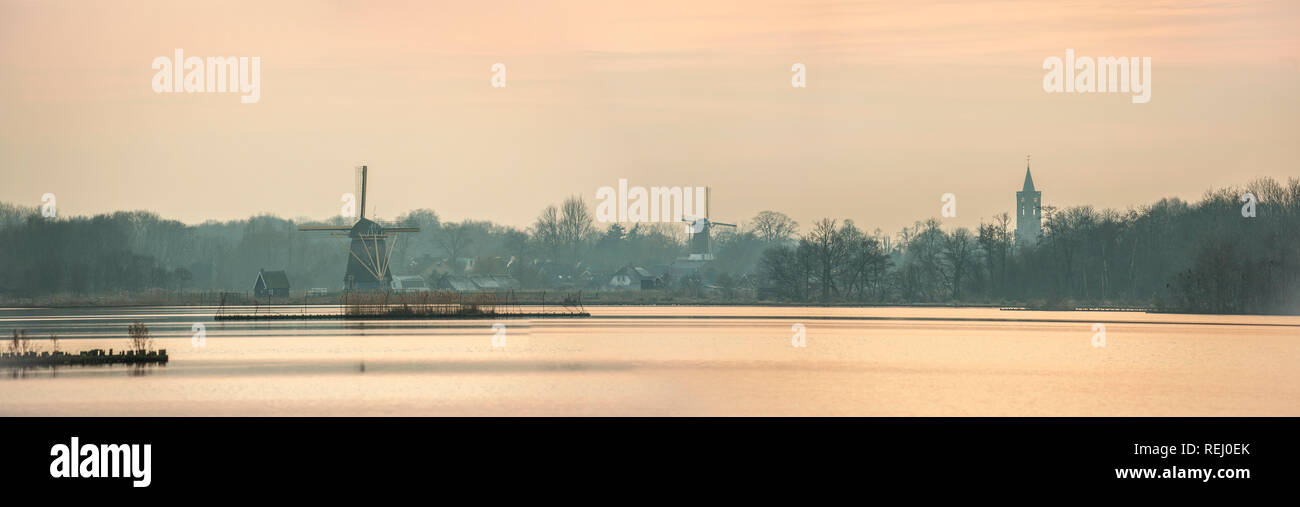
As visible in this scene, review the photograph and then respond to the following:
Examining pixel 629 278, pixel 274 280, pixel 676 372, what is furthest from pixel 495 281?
pixel 676 372

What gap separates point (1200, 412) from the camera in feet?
97.2

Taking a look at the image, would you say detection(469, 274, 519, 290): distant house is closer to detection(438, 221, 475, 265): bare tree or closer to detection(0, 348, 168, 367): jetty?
detection(438, 221, 475, 265): bare tree

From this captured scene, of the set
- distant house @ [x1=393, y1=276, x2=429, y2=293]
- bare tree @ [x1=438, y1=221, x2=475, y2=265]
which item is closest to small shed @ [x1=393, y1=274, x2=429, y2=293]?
distant house @ [x1=393, y1=276, x2=429, y2=293]

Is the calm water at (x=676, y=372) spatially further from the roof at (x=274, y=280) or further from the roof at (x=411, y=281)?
the roof at (x=411, y=281)

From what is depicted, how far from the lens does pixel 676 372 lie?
4028cm

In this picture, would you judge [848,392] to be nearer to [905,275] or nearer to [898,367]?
[898,367]

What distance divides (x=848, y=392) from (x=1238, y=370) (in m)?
14.5

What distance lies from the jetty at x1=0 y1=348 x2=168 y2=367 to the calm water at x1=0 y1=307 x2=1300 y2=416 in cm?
103

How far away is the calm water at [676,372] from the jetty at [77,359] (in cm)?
103

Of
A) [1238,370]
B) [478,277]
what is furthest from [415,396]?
[478,277]

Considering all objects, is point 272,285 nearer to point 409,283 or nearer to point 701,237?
point 409,283

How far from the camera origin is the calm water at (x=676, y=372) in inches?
1194

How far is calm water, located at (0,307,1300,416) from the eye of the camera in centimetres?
3033

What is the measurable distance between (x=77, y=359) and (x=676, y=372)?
57.8 feet
